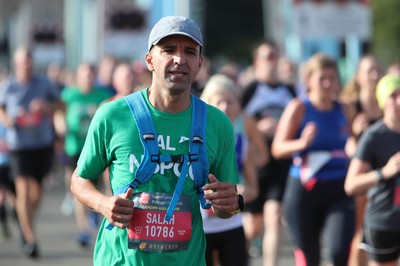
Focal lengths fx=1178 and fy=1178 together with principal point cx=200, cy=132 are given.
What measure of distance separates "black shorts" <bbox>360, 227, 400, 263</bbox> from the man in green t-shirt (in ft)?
8.21

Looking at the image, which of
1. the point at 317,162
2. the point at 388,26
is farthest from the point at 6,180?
the point at 388,26

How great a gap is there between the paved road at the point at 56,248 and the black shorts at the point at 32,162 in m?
0.83

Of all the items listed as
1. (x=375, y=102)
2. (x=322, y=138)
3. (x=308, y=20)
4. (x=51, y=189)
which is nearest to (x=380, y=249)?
(x=322, y=138)

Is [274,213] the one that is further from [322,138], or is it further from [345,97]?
[322,138]

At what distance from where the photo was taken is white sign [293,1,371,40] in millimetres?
16922

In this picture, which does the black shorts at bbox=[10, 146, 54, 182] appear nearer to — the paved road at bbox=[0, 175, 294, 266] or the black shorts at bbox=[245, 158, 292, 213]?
the paved road at bbox=[0, 175, 294, 266]

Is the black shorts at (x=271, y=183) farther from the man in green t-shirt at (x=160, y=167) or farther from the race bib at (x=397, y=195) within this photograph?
the man in green t-shirt at (x=160, y=167)

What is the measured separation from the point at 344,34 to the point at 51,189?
799 cm

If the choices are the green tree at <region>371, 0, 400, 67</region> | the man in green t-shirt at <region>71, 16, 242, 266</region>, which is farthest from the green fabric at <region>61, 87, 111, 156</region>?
the green tree at <region>371, 0, 400, 67</region>

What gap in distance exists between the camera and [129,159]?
16.8 ft

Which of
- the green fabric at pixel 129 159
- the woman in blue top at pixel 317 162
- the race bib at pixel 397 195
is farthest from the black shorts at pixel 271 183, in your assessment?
the green fabric at pixel 129 159

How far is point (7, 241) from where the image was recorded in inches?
534

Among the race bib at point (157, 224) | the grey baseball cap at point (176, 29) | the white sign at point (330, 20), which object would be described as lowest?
the race bib at point (157, 224)

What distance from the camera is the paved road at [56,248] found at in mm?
11656
